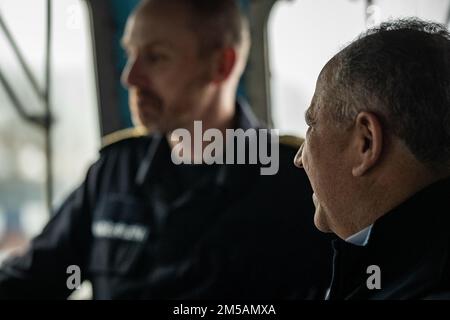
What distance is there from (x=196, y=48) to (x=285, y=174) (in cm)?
44

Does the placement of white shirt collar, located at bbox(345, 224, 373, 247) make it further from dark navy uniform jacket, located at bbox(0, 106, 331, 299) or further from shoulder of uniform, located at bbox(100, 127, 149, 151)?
shoulder of uniform, located at bbox(100, 127, 149, 151)

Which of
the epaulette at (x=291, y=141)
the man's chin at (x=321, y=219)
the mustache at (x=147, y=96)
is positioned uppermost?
the mustache at (x=147, y=96)

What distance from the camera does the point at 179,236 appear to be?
1.58 metres

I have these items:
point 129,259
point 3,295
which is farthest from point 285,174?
point 3,295

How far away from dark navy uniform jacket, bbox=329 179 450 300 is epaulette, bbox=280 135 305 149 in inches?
28.7

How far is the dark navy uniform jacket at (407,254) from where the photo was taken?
767 millimetres

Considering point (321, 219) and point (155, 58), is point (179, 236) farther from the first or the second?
point (321, 219)

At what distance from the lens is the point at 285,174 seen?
1527 millimetres

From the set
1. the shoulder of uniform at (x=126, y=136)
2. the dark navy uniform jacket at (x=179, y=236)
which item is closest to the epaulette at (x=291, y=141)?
the dark navy uniform jacket at (x=179, y=236)

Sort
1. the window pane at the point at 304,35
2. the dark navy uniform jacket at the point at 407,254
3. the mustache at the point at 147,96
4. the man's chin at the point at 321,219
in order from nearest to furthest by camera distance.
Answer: the dark navy uniform jacket at the point at 407,254 → the man's chin at the point at 321,219 → the window pane at the point at 304,35 → the mustache at the point at 147,96

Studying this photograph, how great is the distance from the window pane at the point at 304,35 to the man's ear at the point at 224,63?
114mm

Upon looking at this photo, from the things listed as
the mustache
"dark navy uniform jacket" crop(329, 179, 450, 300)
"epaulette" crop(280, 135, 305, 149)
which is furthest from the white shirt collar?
the mustache

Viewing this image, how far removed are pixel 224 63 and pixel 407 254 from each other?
3.50 ft

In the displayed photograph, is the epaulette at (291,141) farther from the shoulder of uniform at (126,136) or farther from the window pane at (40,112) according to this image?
the window pane at (40,112)
